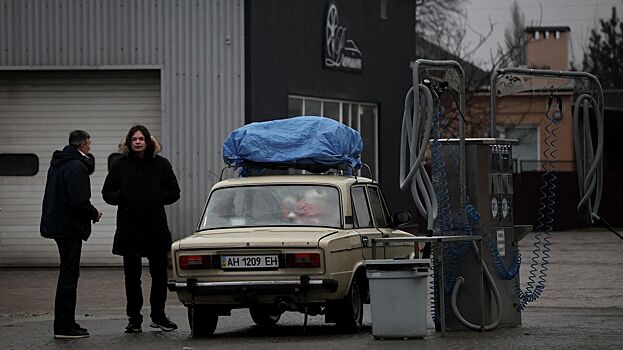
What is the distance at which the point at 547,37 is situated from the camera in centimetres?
6688

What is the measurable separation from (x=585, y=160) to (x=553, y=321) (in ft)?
5.72

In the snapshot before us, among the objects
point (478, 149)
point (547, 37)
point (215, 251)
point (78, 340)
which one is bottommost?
point (78, 340)

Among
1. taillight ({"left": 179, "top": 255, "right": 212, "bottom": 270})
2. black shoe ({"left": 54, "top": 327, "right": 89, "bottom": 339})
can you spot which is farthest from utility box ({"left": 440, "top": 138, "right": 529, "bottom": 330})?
black shoe ({"left": 54, "top": 327, "right": 89, "bottom": 339})

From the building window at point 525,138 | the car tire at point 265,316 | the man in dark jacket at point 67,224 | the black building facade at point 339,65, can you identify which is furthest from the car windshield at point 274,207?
the building window at point 525,138

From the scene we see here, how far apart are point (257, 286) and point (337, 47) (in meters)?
14.9

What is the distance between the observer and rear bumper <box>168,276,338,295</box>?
12812mm

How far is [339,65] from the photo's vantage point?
27359 mm

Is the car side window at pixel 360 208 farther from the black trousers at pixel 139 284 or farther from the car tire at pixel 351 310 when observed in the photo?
the black trousers at pixel 139 284

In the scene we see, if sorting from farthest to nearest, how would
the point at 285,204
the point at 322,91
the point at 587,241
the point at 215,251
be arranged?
the point at 587,241, the point at 322,91, the point at 285,204, the point at 215,251

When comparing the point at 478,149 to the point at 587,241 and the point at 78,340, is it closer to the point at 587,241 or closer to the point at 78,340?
the point at 78,340

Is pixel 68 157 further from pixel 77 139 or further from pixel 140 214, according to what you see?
pixel 140 214

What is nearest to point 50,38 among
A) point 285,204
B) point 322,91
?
point 322,91

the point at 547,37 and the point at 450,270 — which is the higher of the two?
the point at 547,37

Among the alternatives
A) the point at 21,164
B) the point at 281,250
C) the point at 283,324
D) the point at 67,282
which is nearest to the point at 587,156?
the point at 281,250
